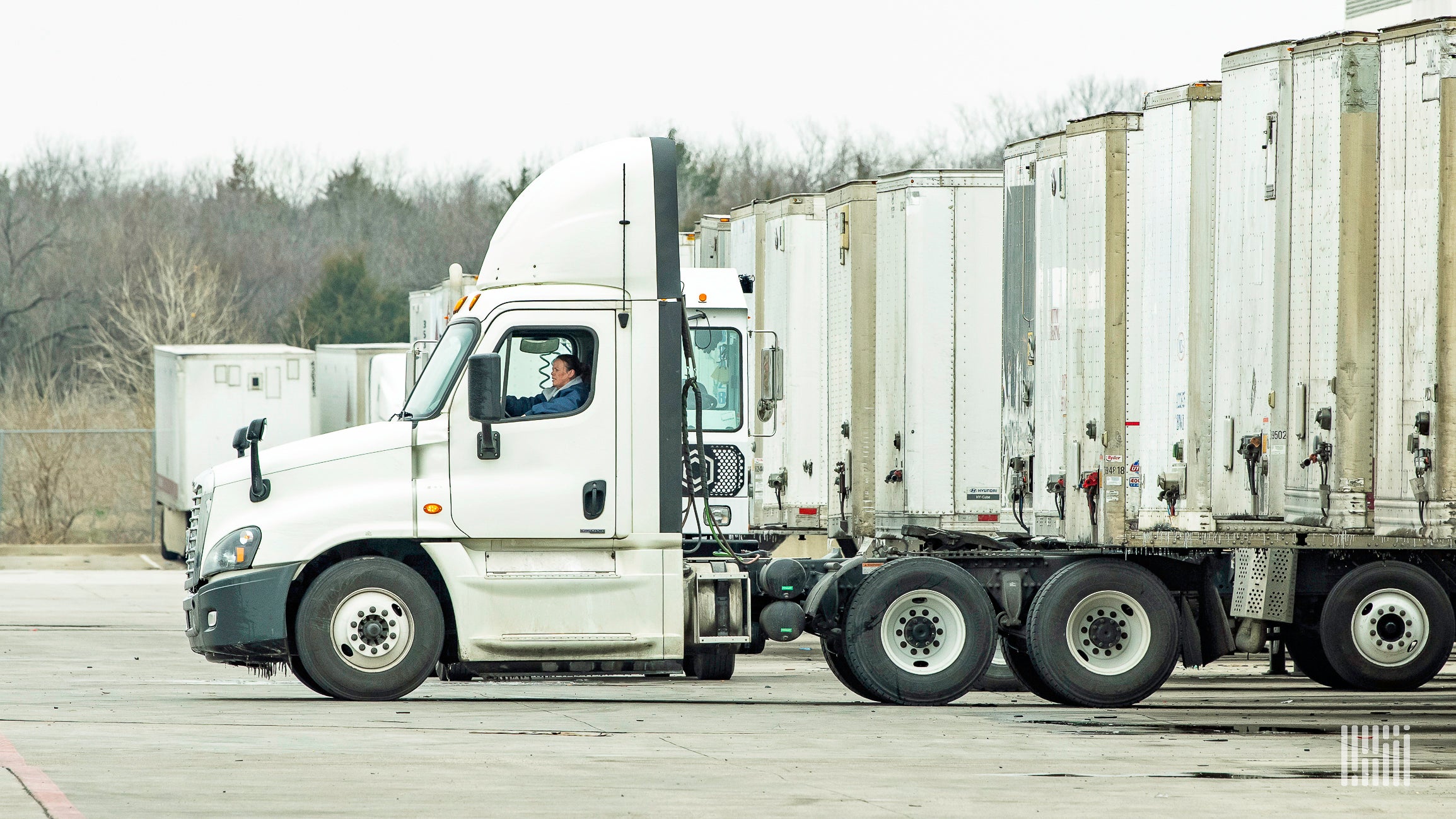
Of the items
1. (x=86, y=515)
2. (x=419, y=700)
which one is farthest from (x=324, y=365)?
(x=419, y=700)

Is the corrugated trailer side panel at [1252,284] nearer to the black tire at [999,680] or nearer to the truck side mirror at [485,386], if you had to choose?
the black tire at [999,680]

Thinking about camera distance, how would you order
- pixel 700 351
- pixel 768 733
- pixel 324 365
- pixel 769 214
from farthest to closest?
pixel 324 365
pixel 769 214
pixel 700 351
pixel 768 733

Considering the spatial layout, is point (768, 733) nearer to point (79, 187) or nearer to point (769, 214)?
point (769, 214)

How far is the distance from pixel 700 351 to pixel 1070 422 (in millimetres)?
4913

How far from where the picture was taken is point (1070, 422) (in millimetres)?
14000

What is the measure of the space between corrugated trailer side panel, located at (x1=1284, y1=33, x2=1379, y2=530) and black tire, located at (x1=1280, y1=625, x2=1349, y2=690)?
91.8 inches

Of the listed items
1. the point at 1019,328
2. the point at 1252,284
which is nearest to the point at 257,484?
the point at 1019,328

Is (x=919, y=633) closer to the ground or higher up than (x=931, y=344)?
closer to the ground

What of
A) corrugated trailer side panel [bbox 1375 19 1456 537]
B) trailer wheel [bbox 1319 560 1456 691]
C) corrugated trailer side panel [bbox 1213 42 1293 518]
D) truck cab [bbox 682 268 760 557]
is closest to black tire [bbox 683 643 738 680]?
truck cab [bbox 682 268 760 557]

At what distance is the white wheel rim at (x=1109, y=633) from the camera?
45.0ft

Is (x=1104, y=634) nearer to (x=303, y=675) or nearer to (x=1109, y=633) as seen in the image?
(x=1109, y=633)

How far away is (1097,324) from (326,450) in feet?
17.1

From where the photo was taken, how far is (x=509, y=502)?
43.0 ft

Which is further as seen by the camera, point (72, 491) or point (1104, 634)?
point (72, 491)
